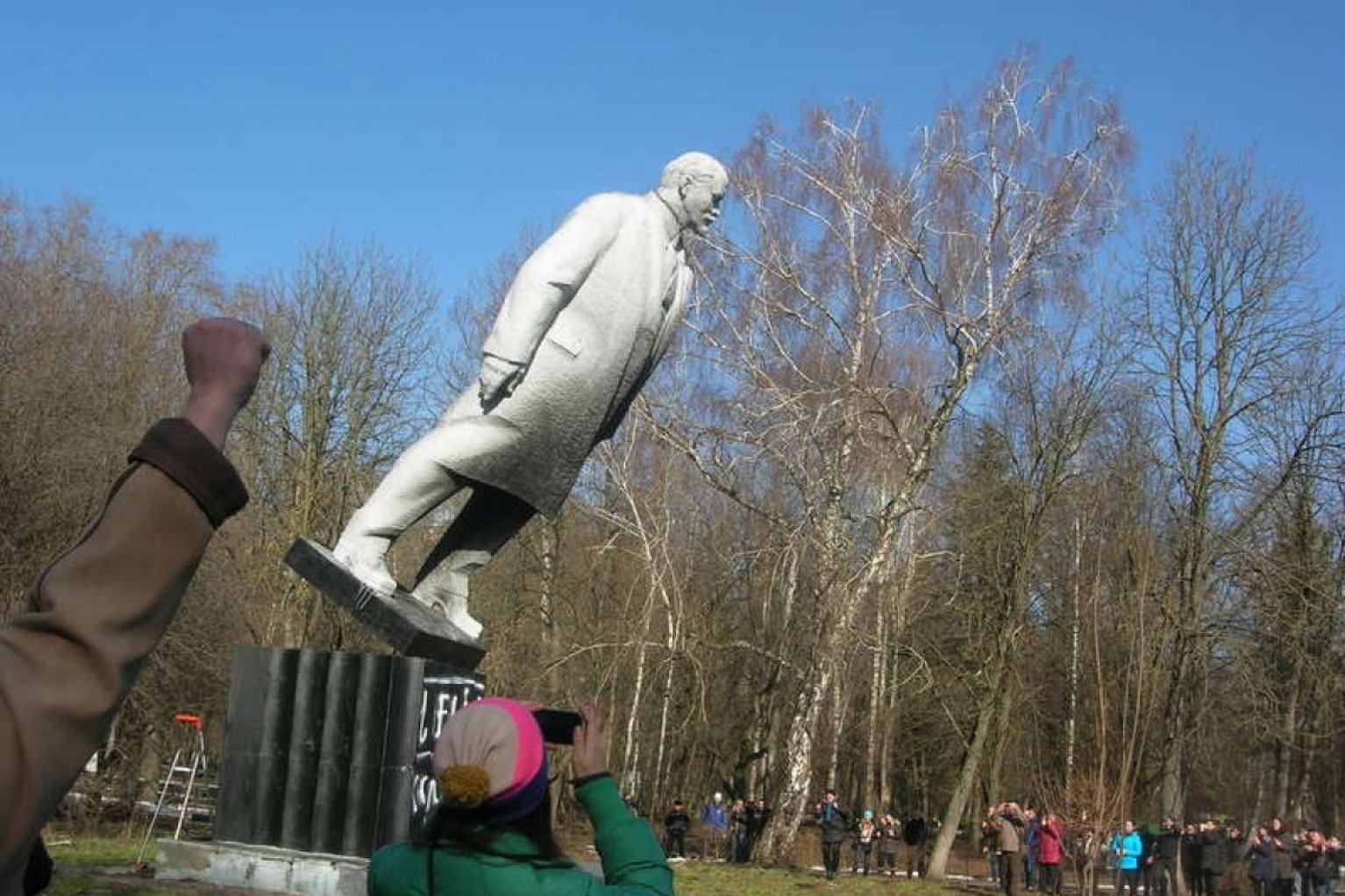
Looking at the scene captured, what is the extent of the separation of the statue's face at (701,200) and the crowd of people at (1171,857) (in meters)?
14.8

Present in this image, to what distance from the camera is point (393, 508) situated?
702 cm

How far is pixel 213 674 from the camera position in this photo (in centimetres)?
2614

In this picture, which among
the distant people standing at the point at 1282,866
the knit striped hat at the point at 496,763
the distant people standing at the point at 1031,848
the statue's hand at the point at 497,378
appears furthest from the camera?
the distant people standing at the point at 1031,848

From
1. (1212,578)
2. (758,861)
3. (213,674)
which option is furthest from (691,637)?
(1212,578)

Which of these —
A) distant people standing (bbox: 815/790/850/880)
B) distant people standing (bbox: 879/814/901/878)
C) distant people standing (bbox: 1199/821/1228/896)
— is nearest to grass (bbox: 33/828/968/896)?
distant people standing (bbox: 815/790/850/880)

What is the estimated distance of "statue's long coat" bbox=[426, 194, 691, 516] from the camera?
6902 mm

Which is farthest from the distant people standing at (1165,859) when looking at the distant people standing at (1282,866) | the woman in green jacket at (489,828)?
the woman in green jacket at (489,828)

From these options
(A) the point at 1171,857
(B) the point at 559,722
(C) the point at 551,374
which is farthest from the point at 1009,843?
(B) the point at 559,722

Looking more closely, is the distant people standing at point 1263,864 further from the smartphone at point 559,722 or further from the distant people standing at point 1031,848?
the smartphone at point 559,722

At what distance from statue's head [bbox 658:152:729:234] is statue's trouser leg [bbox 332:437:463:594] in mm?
1572

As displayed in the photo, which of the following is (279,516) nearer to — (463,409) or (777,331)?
(777,331)

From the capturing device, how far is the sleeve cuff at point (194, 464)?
4.48 ft

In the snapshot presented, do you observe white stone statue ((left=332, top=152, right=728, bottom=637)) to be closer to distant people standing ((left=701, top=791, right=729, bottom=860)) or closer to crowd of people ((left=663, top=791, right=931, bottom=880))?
crowd of people ((left=663, top=791, right=931, bottom=880))

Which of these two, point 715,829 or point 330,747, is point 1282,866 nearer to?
point 715,829
